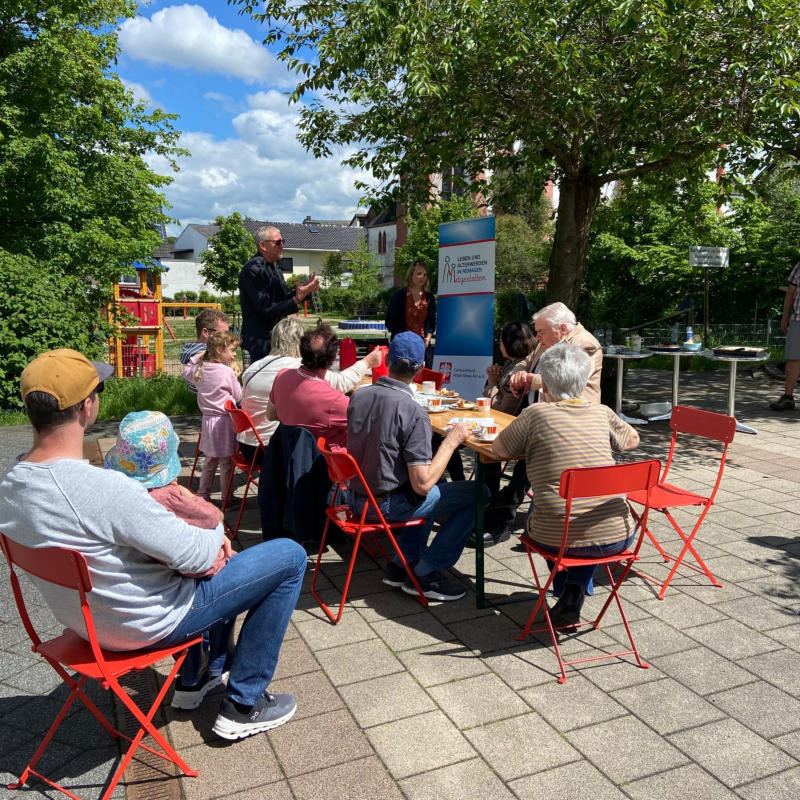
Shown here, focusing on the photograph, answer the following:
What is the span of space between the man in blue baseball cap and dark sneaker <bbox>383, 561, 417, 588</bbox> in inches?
2.3

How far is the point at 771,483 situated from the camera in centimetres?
607

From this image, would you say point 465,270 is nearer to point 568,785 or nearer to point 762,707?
point 762,707

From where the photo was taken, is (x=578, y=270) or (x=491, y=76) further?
(x=578, y=270)

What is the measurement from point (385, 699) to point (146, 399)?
25.4 feet

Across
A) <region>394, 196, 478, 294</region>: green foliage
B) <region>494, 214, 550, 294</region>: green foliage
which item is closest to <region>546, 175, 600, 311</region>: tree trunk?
<region>394, 196, 478, 294</region>: green foliage

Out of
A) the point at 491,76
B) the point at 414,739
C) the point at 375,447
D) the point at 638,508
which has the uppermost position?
the point at 491,76

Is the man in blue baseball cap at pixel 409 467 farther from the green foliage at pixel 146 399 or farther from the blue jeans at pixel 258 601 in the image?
the green foliage at pixel 146 399

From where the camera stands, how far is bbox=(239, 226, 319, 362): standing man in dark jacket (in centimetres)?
614

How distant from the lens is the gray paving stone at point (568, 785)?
7.82 ft

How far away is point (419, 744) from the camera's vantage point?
2.67m

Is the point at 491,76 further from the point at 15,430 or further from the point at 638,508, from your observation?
the point at 15,430

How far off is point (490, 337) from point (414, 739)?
214 inches

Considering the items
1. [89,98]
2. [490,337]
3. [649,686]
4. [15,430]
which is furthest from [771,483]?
[89,98]

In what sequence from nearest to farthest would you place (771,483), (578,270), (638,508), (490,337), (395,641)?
(395,641) → (638,508) → (771,483) → (490,337) → (578,270)
